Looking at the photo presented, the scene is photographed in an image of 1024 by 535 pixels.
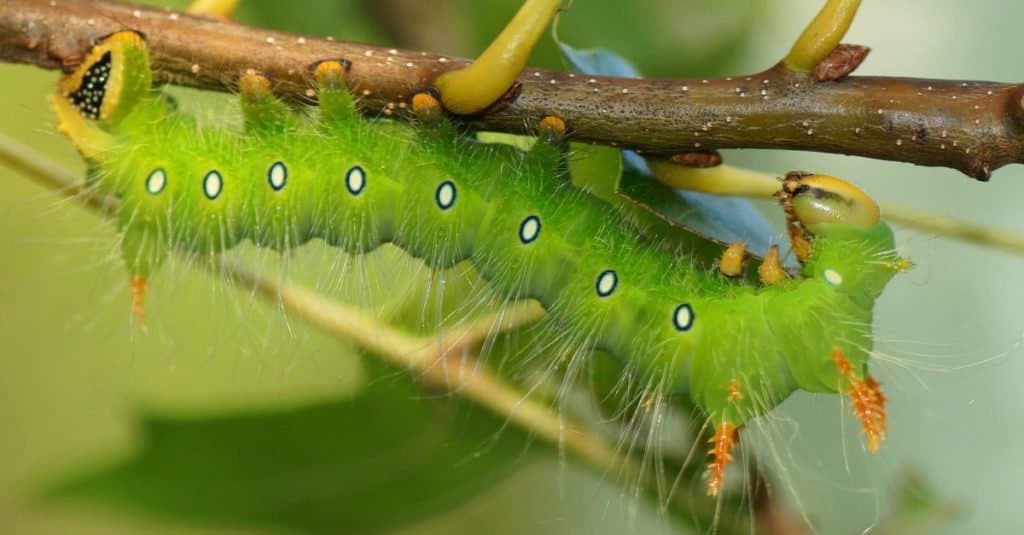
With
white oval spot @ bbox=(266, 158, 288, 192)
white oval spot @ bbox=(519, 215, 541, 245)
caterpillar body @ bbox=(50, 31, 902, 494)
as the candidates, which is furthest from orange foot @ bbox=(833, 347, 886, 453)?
white oval spot @ bbox=(266, 158, 288, 192)

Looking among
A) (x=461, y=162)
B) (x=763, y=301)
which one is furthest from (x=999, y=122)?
(x=461, y=162)

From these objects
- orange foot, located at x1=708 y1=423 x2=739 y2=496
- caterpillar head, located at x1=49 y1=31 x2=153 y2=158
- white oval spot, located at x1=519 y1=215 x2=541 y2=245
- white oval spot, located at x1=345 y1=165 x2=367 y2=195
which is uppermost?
caterpillar head, located at x1=49 y1=31 x2=153 y2=158

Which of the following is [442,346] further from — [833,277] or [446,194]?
[833,277]

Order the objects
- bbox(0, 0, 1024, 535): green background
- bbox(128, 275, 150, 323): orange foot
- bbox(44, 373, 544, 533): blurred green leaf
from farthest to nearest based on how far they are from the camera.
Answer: bbox(0, 0, 1024, 535): green background < bbox(44, 373, 544, 533): blurred green leaf < bbox(128, 275, 150, 323): orange foot

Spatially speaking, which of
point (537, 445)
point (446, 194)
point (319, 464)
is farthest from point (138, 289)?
point (537, 445)

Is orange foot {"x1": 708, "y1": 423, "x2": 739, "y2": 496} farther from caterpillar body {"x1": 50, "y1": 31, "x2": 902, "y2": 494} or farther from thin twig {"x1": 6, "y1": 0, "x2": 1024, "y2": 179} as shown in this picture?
thin twig {"x1": 6, "y1": 0, "x2": 1024, "y2": 179}

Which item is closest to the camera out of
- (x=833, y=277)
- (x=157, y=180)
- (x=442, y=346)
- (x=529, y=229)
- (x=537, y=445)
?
(x=833, y=277)

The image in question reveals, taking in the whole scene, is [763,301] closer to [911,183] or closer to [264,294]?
[264,294]

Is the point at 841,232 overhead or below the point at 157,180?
below
